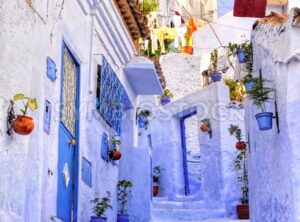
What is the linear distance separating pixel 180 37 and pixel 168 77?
3923mm

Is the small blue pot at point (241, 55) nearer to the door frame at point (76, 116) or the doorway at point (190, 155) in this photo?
the door frame at point (76, 116)

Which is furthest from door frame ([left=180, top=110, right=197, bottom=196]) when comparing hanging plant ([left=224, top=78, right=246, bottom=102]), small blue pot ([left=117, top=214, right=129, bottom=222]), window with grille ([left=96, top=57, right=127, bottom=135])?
small blue pot ([left=117, top=214, right=129, bottom=222])

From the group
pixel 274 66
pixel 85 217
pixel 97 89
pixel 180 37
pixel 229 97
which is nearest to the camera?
pixel 274 66

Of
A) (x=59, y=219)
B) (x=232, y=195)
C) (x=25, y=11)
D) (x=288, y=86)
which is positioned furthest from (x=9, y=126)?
(x=232, y=195)

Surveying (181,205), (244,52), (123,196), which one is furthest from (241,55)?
(181,205)

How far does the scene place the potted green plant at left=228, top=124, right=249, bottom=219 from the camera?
14213mm

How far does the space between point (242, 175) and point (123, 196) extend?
5076mm

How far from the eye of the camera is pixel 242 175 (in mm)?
15242

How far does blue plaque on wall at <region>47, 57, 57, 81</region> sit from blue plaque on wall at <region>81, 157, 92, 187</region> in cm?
177

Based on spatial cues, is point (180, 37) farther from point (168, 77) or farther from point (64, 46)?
point (64, 46)

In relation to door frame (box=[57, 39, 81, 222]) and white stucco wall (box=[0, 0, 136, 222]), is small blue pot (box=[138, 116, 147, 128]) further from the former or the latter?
door frame (box=[57, 39, 81, 222])

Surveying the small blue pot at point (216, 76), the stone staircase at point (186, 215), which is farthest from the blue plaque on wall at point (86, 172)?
the small blue pot at point (216, 76)

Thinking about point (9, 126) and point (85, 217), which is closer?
point (9, 126)

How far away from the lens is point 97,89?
926 cm
